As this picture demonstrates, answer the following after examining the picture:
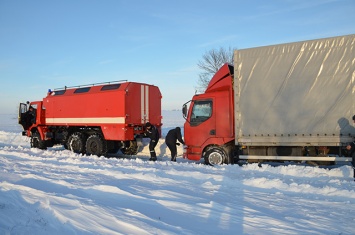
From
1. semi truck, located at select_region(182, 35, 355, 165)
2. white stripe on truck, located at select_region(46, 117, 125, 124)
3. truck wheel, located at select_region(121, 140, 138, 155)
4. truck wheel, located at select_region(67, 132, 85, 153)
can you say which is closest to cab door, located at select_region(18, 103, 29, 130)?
white stripe on truck, located at select_region(46, 117, 125, 124)

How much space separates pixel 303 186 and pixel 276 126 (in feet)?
7.94

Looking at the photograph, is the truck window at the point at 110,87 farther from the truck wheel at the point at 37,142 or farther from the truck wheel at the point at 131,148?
the truck wheel at the point at 37,142

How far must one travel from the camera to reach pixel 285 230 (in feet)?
13.4

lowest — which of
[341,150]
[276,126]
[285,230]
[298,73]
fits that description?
[285,230]

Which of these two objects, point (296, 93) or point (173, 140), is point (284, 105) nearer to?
point (296, 93)

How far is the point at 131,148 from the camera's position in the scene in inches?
535

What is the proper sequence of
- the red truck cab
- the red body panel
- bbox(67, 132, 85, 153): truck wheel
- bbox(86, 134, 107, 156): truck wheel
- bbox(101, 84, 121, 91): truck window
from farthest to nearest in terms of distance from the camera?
bbox(67, 132, 85, 153): truck wheel < bbox(86, 134, 107, 156): truck wheel < bbox(101, 84, 121, 91): truck window < the red body panel < the red truck cab

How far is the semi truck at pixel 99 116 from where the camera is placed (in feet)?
41.8

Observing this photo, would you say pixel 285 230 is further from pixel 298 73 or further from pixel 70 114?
pixel 70 114

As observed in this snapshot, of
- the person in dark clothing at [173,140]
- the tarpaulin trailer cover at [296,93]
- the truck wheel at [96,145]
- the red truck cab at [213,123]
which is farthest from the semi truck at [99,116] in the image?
the tarpaulin trailer cover at [296,93]

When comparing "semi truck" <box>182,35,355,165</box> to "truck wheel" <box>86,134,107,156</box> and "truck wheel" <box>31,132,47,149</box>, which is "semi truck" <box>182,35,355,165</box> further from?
"truck wheel" <box>31,132,47,149</box>

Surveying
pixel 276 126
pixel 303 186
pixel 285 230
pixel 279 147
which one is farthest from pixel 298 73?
pixel 285 230

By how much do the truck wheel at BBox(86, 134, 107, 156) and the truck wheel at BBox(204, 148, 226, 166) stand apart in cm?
519

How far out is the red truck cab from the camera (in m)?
9.78
